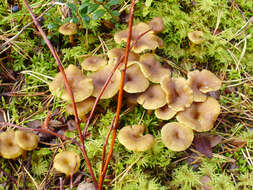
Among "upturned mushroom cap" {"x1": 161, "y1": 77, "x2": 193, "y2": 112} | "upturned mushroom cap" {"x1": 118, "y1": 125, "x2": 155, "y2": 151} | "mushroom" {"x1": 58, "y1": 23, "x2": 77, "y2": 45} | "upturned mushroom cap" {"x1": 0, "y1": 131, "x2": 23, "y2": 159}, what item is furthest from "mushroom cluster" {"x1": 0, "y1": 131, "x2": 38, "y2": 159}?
"upturned mushroom cap" {"x1": 161, "y1": 77, "x2": 193, "y2": 112}

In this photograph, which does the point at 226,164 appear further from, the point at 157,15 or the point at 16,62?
the point at 16,62

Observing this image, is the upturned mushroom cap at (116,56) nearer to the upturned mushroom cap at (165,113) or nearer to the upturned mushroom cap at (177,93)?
the upturned mushroom cap at (177,93)

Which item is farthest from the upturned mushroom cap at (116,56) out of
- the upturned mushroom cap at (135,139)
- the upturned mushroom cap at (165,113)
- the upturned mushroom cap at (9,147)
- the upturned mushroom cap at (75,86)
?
the upturned mushroom cap at (9,147)

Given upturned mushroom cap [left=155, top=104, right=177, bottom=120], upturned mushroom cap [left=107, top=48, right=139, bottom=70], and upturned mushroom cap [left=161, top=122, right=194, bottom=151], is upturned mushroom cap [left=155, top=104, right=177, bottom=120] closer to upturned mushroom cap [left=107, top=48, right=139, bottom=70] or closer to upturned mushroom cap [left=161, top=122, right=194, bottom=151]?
upturned mushroom cap [left=161, top=122, right=194, bottom=151]

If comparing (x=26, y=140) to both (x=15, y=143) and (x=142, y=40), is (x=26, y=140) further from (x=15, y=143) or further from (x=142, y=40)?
(x=142, y=40)

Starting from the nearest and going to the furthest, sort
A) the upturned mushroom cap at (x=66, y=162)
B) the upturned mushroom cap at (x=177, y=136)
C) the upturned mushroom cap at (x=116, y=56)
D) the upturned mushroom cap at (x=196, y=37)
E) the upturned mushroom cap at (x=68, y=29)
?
the upturned mushroom cap at (x=66, y=162) → the upturned mushroom cap at (x=177, y=136) → the upturned mushroom cap at (x=116, y=56) → the upturned mushroom cap at (x=68, y=29) → the upturned mushroom cap at (x=196, y=37)

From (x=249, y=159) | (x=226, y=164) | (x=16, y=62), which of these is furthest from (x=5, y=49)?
(x=249, y=159)

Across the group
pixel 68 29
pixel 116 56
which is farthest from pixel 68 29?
pixel 116 56
